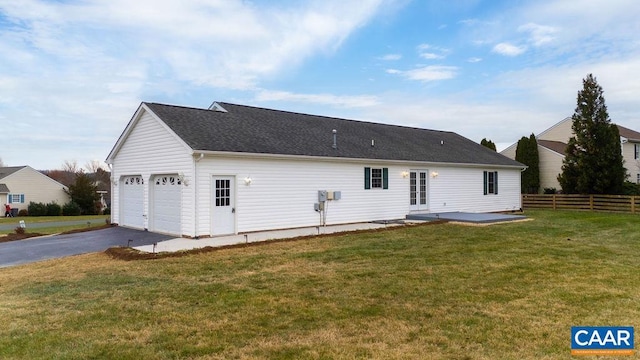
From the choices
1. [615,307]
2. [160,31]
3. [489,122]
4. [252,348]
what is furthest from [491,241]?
[489,122]

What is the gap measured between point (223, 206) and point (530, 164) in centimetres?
2662

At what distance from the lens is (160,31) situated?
585 inches

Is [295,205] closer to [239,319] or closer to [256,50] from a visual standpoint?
[256,50]

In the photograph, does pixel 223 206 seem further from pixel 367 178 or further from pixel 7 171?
pixel 7 171

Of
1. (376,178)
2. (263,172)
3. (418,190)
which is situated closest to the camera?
(263,172)

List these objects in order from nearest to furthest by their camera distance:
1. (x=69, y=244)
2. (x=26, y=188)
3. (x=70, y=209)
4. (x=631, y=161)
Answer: (x=69, y=244) < (x=631, y=161) < (x=70, y=209) < (x=26, y=188)

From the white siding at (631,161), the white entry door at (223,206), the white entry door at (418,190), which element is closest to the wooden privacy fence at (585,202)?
the white entry door at (418,190)

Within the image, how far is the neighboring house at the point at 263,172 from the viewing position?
1336 cm

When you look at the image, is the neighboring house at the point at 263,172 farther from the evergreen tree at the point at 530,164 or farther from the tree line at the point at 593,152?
the evergreen tree at the point at 530,164

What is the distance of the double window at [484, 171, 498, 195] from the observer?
75.6ft

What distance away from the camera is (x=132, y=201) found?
16141 mm

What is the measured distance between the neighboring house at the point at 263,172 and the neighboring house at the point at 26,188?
36.4 m

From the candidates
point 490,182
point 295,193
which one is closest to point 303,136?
point 295,193

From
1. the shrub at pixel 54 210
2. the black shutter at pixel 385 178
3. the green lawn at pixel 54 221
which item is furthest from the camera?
the shrub at pixel 54 210
